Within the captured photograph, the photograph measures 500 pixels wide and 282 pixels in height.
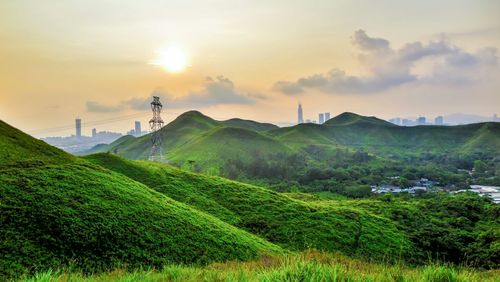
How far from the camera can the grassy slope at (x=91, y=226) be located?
1555 cm

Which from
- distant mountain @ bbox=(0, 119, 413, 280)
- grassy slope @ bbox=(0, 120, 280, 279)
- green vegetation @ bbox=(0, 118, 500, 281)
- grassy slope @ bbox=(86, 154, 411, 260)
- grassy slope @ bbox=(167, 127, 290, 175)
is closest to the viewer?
green vegetation @ bbox=(0, 118, 500, 281)

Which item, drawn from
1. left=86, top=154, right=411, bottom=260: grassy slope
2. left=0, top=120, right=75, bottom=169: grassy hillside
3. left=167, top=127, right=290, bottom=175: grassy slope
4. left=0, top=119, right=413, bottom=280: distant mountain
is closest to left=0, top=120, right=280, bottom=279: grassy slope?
left=0, top=119, right=413, bottom=280: distant mountain

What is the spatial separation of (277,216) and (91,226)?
20690 mm

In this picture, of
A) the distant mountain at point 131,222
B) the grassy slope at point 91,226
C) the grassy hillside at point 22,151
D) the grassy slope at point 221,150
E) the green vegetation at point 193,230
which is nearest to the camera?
the green vegetation at point 193,230

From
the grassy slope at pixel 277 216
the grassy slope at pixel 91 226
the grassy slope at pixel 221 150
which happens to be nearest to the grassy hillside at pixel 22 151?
the grassy slope at pixel 91 226

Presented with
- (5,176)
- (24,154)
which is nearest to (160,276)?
(5,176)

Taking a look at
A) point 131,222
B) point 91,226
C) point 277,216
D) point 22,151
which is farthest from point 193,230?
point 22,151

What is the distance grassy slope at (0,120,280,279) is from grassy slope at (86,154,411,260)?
7.36 metres

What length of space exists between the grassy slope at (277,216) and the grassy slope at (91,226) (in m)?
7.36

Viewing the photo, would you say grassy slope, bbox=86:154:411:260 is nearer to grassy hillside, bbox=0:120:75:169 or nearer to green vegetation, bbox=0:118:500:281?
green vegetation, bbox=0:118:500:281

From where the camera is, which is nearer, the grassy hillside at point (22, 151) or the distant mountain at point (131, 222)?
the distant mountain at point (131, 222)

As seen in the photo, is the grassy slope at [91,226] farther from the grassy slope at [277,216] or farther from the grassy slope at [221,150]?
the grassy slope at [221,150]

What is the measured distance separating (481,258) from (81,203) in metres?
36.0

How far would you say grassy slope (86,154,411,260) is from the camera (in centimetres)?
3130
